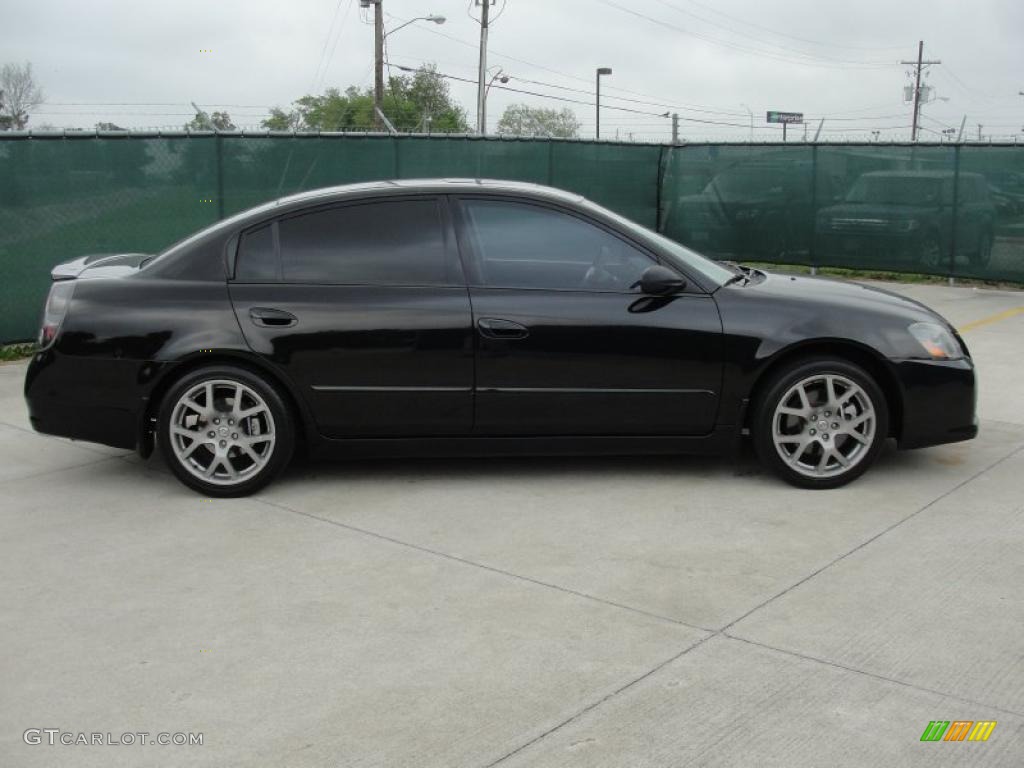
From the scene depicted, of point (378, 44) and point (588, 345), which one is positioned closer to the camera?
point (588, 345)

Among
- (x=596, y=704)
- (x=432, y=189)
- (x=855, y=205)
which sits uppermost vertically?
(x=855, y=205)

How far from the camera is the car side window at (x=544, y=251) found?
5.61 meters

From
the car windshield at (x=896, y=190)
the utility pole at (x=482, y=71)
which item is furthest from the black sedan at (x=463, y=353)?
the utility pole at (x=482, y=71)

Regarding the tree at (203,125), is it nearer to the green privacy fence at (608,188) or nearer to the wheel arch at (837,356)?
the green privacy fence at (608,188)

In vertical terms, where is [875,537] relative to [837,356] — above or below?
below

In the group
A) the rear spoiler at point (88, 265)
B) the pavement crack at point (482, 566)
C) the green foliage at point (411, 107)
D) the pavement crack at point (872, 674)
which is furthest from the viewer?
the green foliage at point (411, 107)

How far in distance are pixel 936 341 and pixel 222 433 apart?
143 inches

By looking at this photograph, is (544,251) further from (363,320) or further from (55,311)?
(55,311)

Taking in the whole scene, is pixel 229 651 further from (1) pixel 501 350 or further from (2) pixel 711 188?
(2) pixel 711 188

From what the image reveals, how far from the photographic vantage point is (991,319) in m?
11.1

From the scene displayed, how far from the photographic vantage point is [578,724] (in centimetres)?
329

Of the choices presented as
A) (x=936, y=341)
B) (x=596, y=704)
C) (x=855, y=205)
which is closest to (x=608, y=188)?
(x=855, y=205)

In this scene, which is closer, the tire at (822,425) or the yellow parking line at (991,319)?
the tire at (822,425)

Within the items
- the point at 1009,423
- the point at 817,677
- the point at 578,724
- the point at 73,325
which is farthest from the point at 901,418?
the point at 73,325
